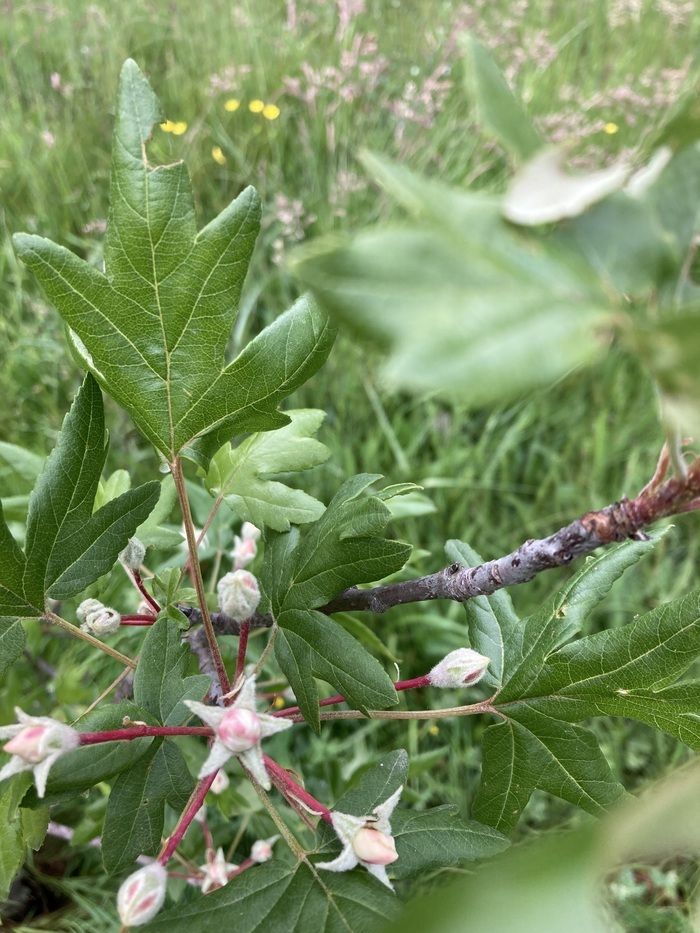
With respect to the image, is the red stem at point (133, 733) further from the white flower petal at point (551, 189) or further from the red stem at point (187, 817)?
the white flower petal at point (551, 189)

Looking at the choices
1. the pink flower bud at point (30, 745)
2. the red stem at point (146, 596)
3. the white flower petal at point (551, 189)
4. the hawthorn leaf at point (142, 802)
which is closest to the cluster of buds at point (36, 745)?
the pink flower bud at point (30, 745)

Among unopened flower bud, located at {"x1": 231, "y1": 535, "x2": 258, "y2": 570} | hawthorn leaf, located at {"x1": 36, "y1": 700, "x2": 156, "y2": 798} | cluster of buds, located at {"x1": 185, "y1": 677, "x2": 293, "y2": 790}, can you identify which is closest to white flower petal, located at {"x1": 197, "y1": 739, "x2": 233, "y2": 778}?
cluster of buds, located at {"x1": 185, "y1": 677, "x2": 293, "y2": 790}

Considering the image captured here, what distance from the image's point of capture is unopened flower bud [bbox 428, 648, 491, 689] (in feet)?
2.63

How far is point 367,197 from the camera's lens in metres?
2.51

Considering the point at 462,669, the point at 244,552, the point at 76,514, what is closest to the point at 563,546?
the point at 462,669

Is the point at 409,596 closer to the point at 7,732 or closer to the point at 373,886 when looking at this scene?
the point at 373,886

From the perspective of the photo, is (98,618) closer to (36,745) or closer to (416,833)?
(36,745)

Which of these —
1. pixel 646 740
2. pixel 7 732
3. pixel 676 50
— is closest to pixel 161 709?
pixel 7 732

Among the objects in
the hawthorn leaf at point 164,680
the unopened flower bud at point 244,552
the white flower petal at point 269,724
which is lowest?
the unopened flower bud at point 244,552

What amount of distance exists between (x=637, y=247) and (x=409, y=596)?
0.47m

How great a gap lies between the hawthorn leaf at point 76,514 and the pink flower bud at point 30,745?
0.18 metres

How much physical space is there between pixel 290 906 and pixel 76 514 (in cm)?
44

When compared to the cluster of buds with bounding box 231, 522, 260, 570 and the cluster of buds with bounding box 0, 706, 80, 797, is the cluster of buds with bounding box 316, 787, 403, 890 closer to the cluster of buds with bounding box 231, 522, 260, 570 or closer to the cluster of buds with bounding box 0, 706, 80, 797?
the cluster of buds with bounding box 0, 706, 80, 797

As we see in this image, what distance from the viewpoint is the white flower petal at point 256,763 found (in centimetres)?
63
